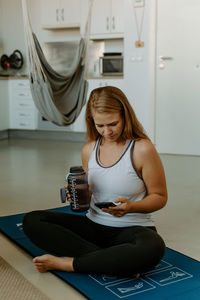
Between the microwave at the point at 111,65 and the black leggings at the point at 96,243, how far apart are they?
3955mm

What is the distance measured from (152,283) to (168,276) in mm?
96

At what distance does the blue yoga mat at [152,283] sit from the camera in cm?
154

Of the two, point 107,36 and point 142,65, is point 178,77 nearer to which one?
point 142,65

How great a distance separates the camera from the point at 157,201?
1.72m

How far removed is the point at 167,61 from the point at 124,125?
324cm

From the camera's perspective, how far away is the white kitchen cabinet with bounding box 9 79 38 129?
625cm

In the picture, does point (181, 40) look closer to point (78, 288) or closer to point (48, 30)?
point (48, 30)

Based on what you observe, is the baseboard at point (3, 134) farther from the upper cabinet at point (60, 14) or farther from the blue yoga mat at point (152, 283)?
the blue yoga mat at point (152, 283)

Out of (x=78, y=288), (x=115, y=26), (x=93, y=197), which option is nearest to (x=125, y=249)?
(x=78, y=288)

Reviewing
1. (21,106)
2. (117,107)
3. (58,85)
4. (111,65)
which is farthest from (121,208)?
(21,106)

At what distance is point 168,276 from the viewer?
5.58 feet

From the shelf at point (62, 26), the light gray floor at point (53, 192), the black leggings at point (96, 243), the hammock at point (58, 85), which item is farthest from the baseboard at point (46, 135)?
the black leggings at point (96, 243)

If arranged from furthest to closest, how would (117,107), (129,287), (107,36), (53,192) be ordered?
(107,36)
(53,192)
(117,107)
(129,287)

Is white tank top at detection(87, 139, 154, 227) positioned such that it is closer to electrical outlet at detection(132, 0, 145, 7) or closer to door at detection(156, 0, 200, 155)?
door at detection(156, 0, 200, 155)
